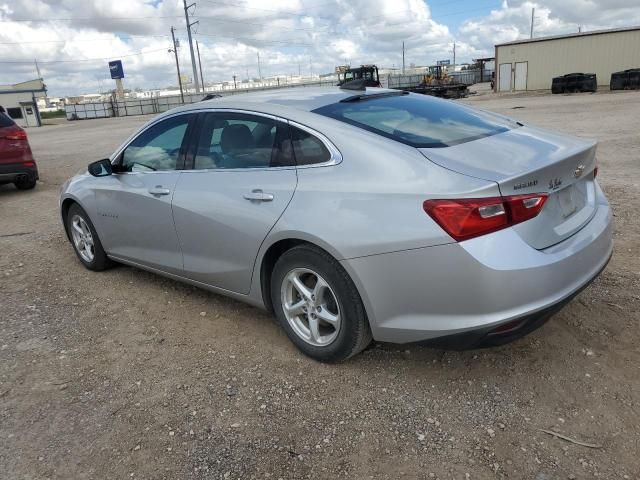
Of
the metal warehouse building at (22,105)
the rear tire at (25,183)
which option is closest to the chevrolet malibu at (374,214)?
the rear tire at (25,183)

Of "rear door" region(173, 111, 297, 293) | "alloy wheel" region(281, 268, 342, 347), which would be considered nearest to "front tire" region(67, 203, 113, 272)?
"rear door" region(173, 111, 297, 293)

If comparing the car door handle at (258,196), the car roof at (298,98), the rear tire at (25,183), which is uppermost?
the car roof at (298,98)

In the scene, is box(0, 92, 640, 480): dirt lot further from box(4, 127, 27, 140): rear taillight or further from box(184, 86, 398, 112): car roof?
box(4, 127, 27, 140): rear taillight

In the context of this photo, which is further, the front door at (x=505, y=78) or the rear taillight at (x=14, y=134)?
the front door at (x=505, y=78)

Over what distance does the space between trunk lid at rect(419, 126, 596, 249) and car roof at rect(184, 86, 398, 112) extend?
0.92 m

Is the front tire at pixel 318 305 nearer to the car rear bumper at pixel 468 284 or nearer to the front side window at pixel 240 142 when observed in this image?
the car rear bumper at pixel 468 284

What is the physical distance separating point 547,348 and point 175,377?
2275 millimetres

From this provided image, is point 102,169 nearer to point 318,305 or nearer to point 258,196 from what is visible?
point 258,196

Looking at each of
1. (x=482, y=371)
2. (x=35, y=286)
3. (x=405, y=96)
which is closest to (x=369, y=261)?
(x=482, y=371)

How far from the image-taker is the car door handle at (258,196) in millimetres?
3125

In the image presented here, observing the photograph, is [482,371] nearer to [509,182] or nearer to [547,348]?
[547,348]

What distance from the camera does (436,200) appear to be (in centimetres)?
248

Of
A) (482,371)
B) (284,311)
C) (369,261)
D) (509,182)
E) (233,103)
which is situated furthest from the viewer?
(233,103)

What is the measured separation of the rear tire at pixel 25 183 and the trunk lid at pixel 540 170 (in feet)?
29.7
